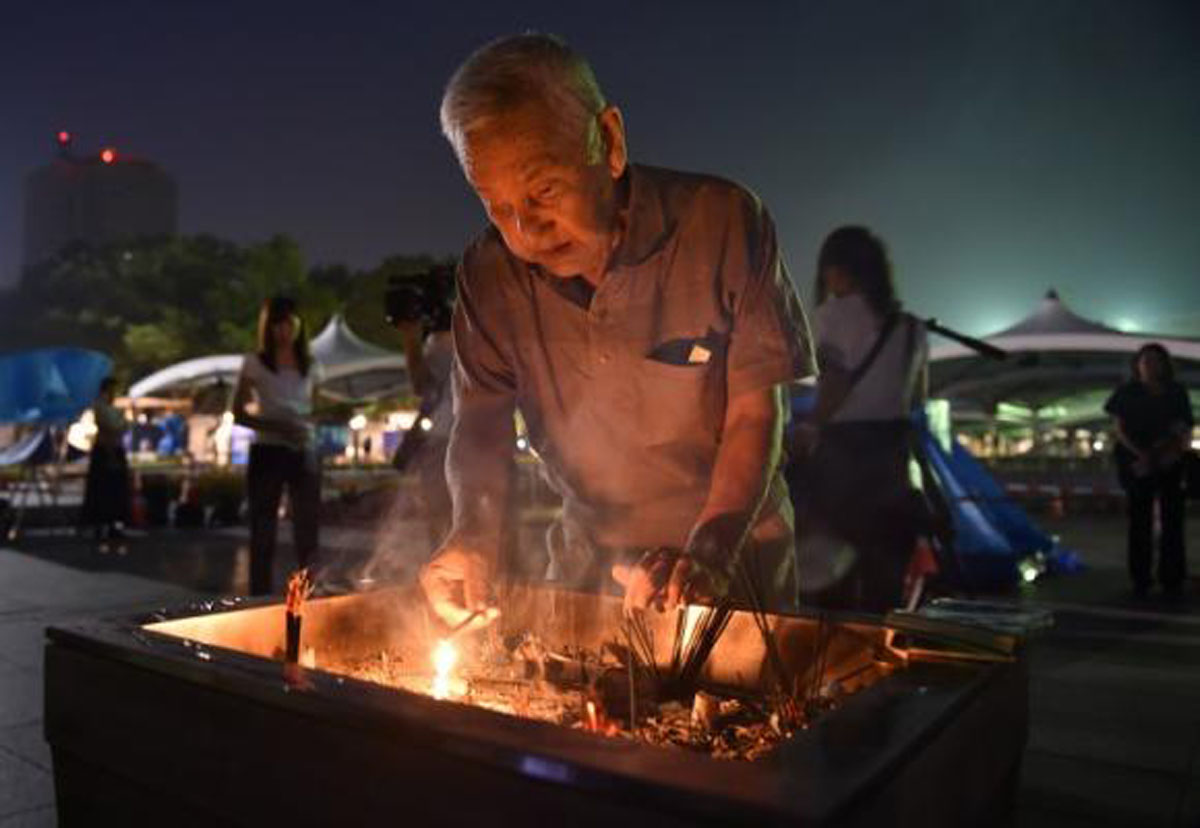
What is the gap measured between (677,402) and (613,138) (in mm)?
535

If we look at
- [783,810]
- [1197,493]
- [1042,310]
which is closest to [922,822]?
[783,810]

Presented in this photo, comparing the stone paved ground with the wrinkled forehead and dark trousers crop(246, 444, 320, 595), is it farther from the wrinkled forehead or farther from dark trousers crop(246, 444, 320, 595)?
the wrinkled forehead

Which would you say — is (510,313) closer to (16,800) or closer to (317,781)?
(317,781)

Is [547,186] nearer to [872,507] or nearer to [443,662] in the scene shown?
[443,662]

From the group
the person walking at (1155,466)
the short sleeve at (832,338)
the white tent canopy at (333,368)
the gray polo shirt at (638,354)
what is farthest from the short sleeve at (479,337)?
the white tent canopy at (333,368)

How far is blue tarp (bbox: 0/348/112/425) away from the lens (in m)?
9.92

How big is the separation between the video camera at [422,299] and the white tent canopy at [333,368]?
16038 millimetres

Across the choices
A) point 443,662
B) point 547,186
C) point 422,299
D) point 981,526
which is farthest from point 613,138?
point 981,526

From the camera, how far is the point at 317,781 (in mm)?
978

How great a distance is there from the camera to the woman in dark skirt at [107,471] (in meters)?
8.82

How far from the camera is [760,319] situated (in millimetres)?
1711

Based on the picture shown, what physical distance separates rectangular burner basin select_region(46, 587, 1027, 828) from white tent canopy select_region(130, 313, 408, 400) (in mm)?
20080

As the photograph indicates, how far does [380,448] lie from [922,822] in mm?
27268

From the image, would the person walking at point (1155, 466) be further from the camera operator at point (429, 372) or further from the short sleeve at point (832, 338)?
the camera operator at point (429, 372)
